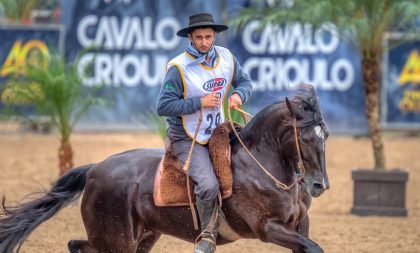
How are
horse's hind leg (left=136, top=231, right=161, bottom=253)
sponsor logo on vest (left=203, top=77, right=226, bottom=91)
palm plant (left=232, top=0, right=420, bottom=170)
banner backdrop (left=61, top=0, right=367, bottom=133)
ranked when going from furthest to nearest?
banner backdrop (left=61, top=0, right=367, bottom=133), palm plant (left=232, top=0, right=420, bottom=170), horse's hind leg (left=136, top=231, right=161, bottom=253), sponsor logo on vest (left=203, top=77, right=226, bottom=91)

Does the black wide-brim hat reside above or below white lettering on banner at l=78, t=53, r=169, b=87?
above

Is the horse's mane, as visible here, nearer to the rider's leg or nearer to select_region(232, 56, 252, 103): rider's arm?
select_region(232, 56, 252, 103): rider's arm

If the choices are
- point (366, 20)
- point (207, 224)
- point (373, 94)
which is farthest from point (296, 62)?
point (207, 224)

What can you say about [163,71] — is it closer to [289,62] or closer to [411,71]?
[289,62]

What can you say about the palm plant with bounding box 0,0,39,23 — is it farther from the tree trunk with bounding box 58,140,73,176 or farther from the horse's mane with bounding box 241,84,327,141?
the horse's mane with bounding box 241,84,327,141

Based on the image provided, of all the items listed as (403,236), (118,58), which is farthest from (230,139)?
(118,58)

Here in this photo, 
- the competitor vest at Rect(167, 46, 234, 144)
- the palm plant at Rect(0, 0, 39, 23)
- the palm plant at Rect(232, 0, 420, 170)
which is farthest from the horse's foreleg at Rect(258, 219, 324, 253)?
the palm plant at Rect(0, 0, 39, 23)

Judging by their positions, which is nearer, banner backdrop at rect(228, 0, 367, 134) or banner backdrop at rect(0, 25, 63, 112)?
banner backdrop at rect(228, 0, 367, 134)

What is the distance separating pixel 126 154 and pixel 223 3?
11350 mm

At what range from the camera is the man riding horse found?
6.40m

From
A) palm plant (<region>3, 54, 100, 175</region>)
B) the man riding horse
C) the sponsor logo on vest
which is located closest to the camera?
the man riding horse

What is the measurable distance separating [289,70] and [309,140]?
11.6 m

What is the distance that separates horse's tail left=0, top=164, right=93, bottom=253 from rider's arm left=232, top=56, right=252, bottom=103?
145 cm

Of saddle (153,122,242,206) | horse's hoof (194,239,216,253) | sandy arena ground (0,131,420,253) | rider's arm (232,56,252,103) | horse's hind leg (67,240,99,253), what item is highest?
rider's arm (232,56,252,103)
